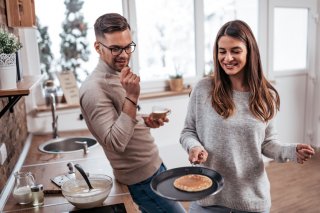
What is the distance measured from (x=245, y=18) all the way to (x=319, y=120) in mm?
1698

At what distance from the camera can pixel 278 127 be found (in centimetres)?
418

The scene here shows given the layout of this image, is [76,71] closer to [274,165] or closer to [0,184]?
[0,184]

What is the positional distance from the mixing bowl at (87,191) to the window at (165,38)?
205 centimetres

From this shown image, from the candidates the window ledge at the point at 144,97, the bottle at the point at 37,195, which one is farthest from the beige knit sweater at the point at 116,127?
the window ledge at the point at 144,97

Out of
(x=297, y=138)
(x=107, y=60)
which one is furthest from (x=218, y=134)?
(x=297, y=138)

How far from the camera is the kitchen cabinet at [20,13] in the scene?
199 centimetres

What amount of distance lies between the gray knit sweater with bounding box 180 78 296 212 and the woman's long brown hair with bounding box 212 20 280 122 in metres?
0.03

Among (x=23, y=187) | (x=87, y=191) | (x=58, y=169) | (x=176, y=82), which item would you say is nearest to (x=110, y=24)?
(x=87, y=191)

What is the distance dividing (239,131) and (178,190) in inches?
15.3

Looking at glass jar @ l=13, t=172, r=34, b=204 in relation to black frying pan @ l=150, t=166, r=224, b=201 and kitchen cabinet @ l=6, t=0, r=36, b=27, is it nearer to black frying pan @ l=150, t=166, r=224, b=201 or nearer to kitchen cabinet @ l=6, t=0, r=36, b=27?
black frying pan @ l=150, t=166, r=224, b=201

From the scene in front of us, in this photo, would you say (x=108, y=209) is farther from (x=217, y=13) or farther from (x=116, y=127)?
(x=217, y=13)

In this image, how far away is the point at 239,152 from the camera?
148cm

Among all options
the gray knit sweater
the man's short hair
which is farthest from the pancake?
the man's short hair

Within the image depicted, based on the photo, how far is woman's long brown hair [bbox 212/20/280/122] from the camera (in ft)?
4.85
